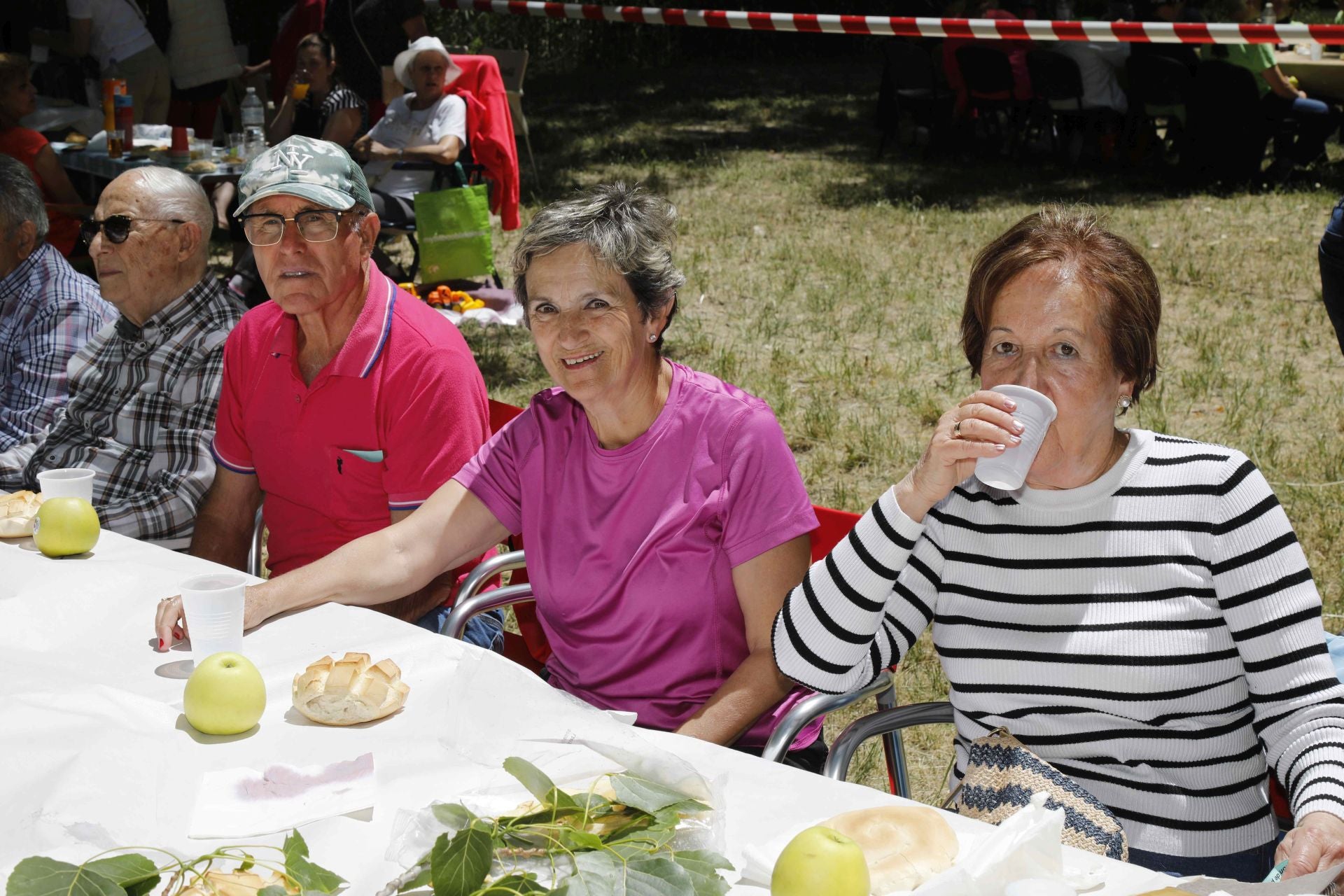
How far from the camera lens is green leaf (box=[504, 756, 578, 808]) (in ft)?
4.68

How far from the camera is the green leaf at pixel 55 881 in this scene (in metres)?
1.29

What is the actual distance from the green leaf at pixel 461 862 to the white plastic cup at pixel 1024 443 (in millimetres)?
767

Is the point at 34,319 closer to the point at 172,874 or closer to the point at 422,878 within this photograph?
the point at 172,874

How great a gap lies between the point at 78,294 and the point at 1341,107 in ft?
38.9

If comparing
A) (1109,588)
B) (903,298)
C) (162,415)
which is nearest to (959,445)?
(1109,588)

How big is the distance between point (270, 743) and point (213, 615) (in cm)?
27

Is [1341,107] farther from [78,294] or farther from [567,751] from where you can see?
[567,751]

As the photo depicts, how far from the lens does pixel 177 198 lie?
324 cm

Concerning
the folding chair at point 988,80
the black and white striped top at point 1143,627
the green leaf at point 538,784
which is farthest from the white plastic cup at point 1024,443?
the folding chair at point 988,80

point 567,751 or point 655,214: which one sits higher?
point 655,214

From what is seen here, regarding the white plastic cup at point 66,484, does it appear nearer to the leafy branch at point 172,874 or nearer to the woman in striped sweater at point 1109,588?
the leafy branch at point 172,874

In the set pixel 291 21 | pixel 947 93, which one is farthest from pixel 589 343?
pixel 947 93

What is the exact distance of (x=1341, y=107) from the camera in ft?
39.9

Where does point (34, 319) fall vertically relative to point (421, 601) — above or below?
above
